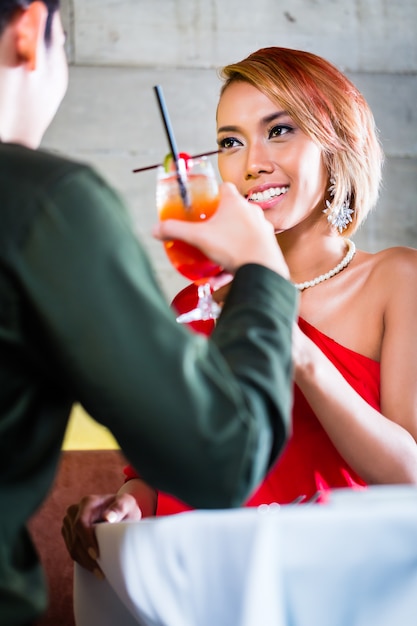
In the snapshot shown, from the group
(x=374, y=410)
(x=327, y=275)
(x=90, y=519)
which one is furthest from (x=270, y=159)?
(x=90, y=519)

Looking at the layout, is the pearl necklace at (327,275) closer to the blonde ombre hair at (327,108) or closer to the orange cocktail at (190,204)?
the blonde ombre hair at (327,108)

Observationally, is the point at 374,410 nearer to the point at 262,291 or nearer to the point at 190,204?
the point at 190,204

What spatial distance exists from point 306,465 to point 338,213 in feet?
1.91

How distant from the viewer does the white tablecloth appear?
3.10 feet

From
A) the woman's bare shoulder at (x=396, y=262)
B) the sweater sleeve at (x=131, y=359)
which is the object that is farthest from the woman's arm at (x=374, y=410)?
the sweater sleeve at (x=131, y=359)

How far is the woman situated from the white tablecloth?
77cm

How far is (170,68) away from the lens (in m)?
4.27

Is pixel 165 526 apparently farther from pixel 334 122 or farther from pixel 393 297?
pixel 334 122

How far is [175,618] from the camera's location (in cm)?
101

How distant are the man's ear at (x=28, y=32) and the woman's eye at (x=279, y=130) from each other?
1194 mm

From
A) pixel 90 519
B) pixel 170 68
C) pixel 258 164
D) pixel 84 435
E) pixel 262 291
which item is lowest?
pixel 84 435

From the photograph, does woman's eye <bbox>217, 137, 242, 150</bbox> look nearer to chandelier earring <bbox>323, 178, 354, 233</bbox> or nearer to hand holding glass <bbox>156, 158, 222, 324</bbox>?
chandelier earring <bbox>323, 178, 354, 233</bbox>

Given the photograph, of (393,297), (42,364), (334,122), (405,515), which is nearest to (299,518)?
(405,515)

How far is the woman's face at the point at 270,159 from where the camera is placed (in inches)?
78.2
